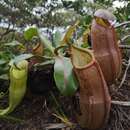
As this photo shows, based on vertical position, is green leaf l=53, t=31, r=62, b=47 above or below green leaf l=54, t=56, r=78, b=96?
above

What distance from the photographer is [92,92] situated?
40.7 inches

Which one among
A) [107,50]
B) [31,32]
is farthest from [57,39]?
[107,50]

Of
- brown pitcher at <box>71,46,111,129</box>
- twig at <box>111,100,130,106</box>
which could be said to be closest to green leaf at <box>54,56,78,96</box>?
brown pitcher at <box>71,46,111,129</box>

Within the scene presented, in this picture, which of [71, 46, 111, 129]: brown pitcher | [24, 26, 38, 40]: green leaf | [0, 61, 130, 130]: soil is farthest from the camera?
[24, 26, 38, 40]: green leaf

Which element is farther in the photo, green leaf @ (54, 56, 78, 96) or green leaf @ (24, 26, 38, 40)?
green leaf @ (24, 26, 38, 40)

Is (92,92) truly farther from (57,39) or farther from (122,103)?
(57,39)

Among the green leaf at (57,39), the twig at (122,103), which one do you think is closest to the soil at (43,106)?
the twig at (122,103)

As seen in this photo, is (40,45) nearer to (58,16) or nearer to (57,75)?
(57,75)

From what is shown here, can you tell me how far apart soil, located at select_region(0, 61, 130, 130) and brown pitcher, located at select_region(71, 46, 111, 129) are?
0.08m

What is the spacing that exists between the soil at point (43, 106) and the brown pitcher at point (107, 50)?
9 centimetres

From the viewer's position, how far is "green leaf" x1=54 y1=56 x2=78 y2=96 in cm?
A: 105

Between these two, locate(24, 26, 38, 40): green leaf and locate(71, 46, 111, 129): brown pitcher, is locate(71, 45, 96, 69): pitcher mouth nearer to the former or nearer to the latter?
locate(71, 46, 111, 129): brown pitcher

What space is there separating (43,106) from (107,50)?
298mm

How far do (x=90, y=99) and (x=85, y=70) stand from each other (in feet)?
0.28
